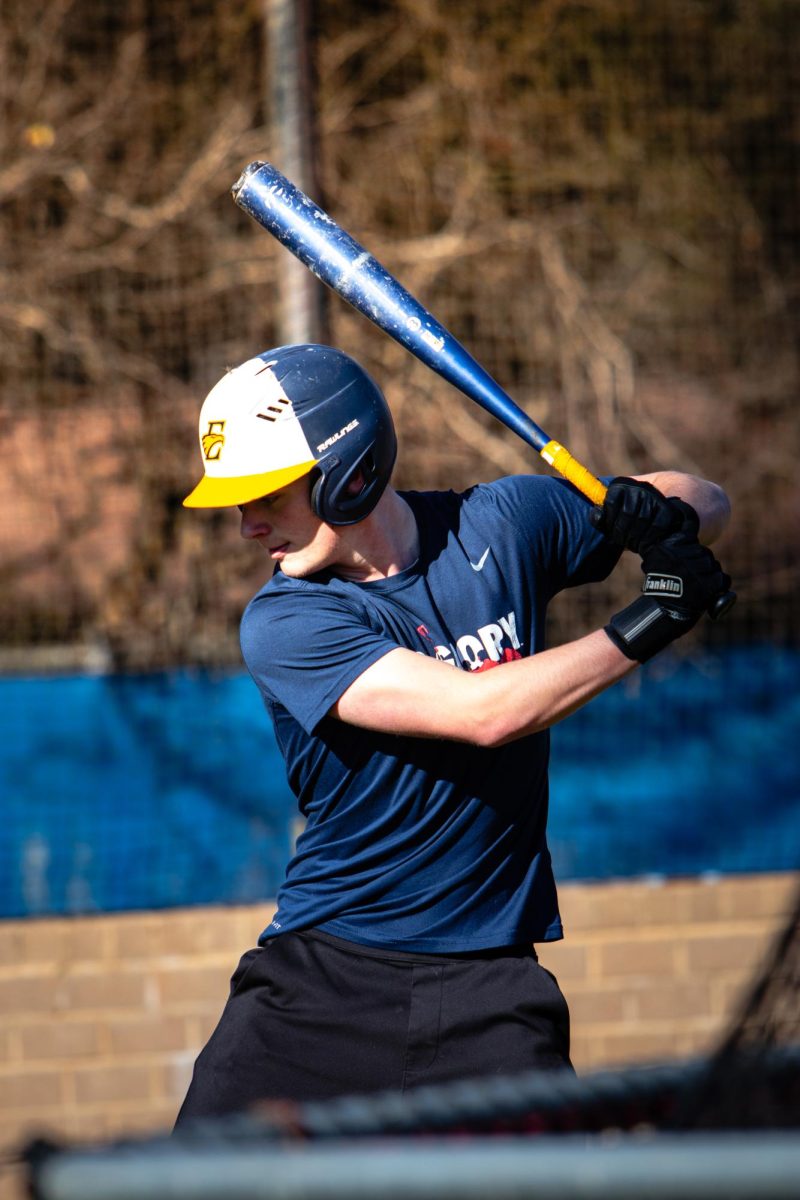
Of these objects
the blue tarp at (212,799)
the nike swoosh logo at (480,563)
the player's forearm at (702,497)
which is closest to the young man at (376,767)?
the nike swoosh logo at (480,563)

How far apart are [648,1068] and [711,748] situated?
3928 mm

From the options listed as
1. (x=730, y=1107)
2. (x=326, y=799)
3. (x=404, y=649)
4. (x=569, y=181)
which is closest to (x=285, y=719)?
(x=326, y=799)

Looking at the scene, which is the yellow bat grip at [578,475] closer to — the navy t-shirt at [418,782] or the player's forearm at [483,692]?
the navy t-shirt at [418,782]

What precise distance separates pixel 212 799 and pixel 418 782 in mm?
2469

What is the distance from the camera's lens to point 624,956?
206 inches

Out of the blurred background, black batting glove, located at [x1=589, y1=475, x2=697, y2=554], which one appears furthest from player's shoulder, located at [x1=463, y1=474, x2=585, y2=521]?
the blurred background

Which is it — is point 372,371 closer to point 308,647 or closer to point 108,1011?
point 108,1011

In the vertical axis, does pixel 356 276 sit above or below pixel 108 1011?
above

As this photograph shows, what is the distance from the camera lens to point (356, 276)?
3000mm

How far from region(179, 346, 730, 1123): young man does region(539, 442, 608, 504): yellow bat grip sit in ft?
0.20

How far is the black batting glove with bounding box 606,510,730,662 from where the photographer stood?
2.55m

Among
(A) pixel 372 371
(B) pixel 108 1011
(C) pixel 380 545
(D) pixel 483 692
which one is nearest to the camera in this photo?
(D) pixel 483 692

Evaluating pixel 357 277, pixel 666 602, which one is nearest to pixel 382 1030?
pixel 666 602

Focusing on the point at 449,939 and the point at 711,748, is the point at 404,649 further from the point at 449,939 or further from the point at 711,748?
the point at 711,748
